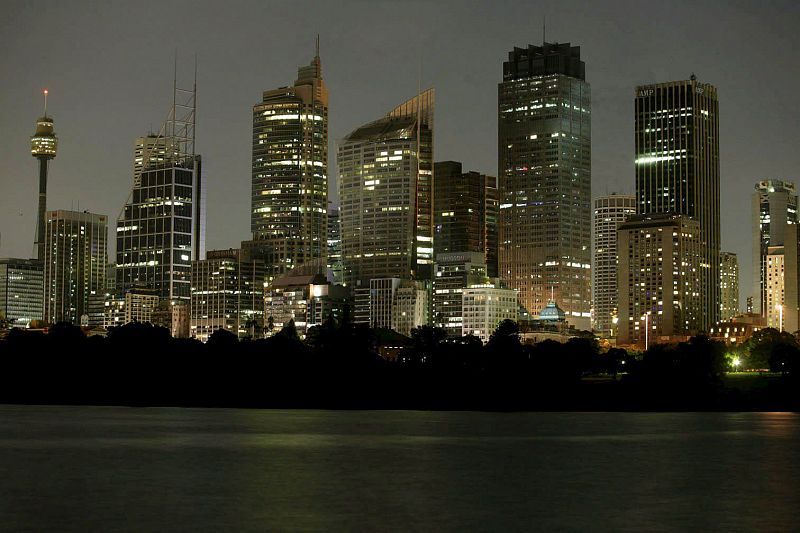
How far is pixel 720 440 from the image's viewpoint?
3531 inches

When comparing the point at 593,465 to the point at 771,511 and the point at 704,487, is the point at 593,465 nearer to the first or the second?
the point at 704,487

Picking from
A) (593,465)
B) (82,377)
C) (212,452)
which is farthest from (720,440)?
(82,377)

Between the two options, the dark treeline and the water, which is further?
the dark treeline

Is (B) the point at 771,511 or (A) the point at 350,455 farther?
(A) the point at 350,455

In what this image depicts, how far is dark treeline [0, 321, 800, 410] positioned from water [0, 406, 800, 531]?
40.3 m

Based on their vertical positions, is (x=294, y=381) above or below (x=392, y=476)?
above

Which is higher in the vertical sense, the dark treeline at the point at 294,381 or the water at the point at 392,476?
the dark treeline at the point at 294,381

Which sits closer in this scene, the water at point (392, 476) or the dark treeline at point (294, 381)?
the water at point (392, 476)

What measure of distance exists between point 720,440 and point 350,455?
97.8ft

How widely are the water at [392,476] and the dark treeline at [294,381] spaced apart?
40.3 m

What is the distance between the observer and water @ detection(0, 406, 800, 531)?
46781mm

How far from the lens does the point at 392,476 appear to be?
6175cm

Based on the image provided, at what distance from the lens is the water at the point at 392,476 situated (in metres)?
46.8

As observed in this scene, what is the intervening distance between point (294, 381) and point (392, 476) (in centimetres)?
9487
